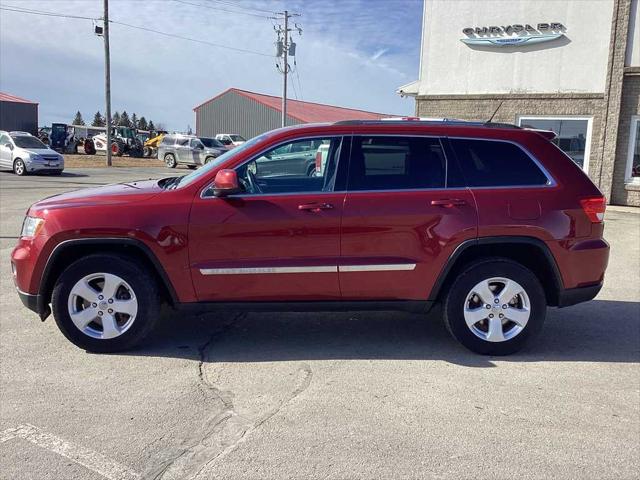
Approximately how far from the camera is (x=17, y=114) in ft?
174

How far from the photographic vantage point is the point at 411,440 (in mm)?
→ 3367

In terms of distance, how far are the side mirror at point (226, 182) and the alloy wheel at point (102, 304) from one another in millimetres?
1064

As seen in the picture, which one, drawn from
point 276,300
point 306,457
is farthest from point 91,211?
point 306,457

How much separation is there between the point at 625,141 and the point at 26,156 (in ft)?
67.7

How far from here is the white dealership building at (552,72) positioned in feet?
49.4

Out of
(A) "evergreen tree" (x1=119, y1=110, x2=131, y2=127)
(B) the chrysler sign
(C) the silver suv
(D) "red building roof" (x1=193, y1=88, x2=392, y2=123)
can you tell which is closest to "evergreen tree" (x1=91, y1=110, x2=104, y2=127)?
(A) "evergreen tree" (x1=119, y1=110, x2=131, y2=127)

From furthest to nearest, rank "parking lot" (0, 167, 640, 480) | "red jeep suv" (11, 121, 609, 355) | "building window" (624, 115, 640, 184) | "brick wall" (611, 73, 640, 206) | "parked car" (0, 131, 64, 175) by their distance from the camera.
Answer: "parked car" (0, 131, 64, 175) < "building window" (624, 115, 640, 184) < "brick wall" (611, 73, 640, 206) < "red jeep suv" (11, 121, 609, 355) < "parking lot" (0, 167, 640, 480)

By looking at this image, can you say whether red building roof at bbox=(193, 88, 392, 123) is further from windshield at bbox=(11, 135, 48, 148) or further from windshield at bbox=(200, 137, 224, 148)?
windshield at bbox=(11, 135, 48, 148)

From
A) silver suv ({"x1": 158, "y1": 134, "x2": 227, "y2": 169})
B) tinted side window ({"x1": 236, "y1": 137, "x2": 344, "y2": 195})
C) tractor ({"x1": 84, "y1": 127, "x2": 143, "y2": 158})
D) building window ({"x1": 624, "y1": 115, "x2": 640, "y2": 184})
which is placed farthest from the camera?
tractor ({"x1": 84, "y1": 127, "x2": 143, "y2": 158})

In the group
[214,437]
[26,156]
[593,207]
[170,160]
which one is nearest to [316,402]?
[214,437]

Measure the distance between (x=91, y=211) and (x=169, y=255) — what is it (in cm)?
68

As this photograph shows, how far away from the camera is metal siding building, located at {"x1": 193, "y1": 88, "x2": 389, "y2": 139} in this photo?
59.3m

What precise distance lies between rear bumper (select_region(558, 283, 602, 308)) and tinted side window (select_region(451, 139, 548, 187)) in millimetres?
912

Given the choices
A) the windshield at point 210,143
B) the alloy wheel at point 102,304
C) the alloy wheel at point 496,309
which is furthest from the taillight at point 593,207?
the windshield at point 210,143
